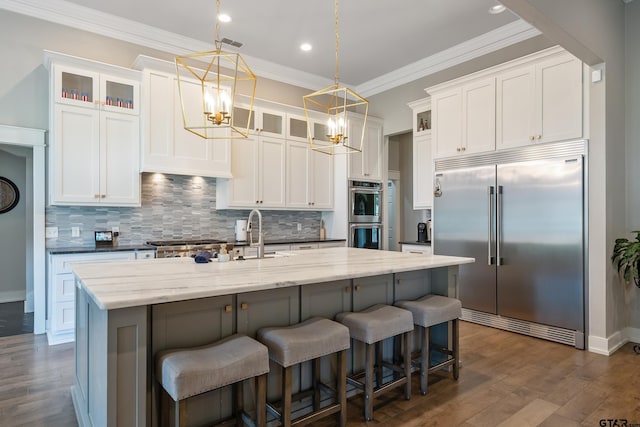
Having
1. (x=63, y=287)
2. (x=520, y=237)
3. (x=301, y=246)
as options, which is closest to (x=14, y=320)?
(x=63, y=287)

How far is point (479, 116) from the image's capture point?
4266 millimetres

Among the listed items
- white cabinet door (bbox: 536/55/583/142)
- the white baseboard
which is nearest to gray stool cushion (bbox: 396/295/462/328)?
white cabinet door (bbox: 536/55/583/142)

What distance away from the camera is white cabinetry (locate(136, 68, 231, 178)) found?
414cm

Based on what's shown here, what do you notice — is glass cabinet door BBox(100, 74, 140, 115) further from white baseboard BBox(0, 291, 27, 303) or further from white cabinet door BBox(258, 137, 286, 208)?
white baseboard BBox(0, 291, 27, 303)

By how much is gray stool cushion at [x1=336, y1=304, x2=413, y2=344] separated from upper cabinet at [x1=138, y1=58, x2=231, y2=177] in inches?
113

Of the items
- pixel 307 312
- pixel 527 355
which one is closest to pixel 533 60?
pixel 527 355

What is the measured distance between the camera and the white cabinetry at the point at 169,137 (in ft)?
13.6

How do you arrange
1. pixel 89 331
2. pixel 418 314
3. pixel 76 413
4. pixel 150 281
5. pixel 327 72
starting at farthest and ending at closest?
pixel 327 72 → pixel 418 314 → pixel 76 413 → pixel 89 331 → pixel 150 281

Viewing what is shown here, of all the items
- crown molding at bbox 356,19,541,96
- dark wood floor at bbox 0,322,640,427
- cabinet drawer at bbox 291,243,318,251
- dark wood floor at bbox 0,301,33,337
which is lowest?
Answer: dark wood floor at bbox 0,322,640,427

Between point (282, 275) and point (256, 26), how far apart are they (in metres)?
3.37

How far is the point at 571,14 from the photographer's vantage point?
2.76m

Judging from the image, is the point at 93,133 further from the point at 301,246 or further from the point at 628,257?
the point at 628,257

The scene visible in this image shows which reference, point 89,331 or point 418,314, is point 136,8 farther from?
point 418,314

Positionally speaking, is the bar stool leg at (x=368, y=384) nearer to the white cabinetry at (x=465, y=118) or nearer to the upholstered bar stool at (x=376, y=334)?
the upholstered bar stool at (x=376, y=334)
